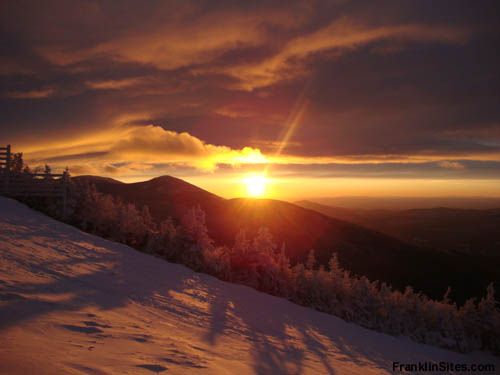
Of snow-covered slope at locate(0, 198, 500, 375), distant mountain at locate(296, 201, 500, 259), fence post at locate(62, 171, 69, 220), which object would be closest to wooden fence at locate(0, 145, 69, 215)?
fence post at locate(62, 171, 69, 220)

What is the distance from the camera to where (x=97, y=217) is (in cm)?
1683

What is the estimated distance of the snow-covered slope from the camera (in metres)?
4.02

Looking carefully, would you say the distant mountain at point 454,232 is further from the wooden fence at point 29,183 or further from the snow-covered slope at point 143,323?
the wooden fence at point 29,183

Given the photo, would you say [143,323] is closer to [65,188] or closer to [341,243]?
[65,188]

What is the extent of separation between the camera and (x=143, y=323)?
5.99 metres

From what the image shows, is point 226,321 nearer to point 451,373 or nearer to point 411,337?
point 451,373

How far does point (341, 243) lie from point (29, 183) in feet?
229

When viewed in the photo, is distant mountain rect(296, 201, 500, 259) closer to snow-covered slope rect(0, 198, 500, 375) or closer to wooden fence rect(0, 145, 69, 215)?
snow-covered slope rect(0, 198, 500, 375)

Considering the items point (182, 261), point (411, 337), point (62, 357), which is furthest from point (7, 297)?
point (411, 337)

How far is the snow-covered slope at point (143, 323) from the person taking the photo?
4020mm

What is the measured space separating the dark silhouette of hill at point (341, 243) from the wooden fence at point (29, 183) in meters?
41.4

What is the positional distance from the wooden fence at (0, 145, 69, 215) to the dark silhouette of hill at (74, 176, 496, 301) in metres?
41.4

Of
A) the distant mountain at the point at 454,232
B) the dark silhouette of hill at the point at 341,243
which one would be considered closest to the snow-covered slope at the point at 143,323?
the dark silhouette of hill at the point at 341,243

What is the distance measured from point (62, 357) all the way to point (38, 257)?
19.3 feet
